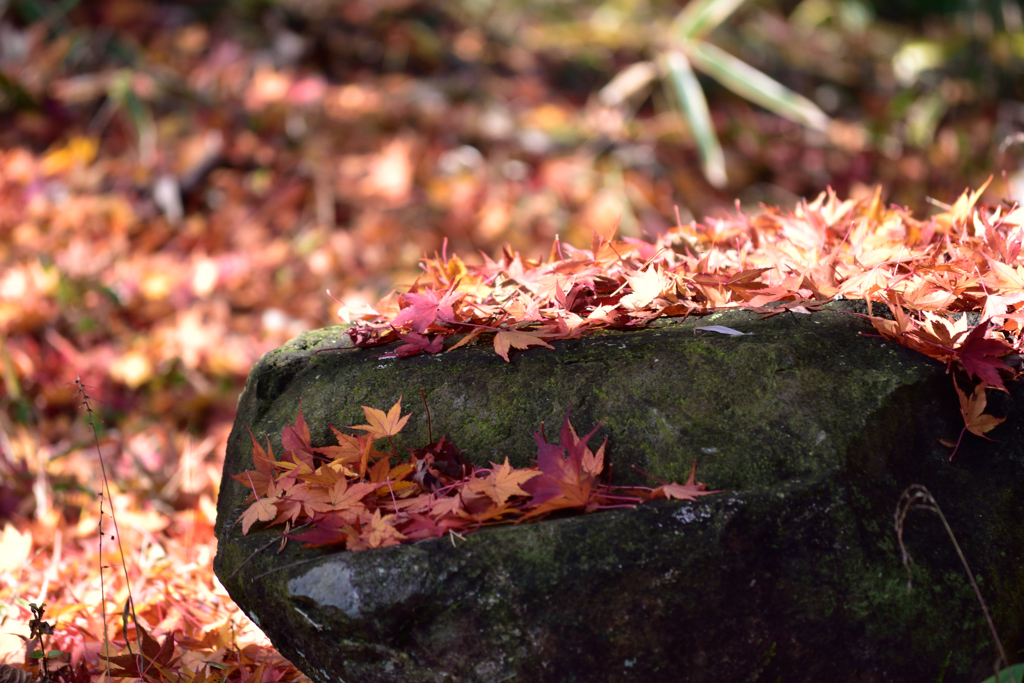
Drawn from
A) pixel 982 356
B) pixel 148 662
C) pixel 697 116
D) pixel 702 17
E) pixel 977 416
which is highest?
pixel 702 17

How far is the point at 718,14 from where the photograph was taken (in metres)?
4.20

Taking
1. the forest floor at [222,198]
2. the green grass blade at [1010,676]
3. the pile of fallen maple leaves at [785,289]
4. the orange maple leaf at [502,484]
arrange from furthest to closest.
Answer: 1. the forest floor at [222,198]
2. the pile of fallen maple leaves at [785,289]
3. the orange maple leaf at [502,484]
4. the green grass blade at [1010,676]

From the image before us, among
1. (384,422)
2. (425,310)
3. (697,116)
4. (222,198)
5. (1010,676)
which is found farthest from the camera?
(697,116)

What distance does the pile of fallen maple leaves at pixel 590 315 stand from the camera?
1.11m

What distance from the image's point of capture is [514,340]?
4.19 feet

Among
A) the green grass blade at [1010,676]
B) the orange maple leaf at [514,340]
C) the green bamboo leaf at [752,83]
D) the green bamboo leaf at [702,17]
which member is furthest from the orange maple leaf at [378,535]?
the green bamboo leaf at [702,17]

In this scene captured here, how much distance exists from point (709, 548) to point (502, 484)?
0.98 feet

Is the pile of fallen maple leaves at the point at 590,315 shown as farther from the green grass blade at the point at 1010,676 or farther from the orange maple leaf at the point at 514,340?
the green grass blade at the point at 1010,676

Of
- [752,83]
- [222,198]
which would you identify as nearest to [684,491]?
[222,198]

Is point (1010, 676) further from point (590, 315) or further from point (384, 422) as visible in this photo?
point (384, 422)

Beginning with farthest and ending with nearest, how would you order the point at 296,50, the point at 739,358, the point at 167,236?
the point at 296,50, the point at 167,236, the point at 739,358

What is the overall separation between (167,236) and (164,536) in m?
1.91

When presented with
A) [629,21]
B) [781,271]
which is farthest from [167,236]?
[629,21]

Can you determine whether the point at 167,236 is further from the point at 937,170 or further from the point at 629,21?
the point at 937,170
